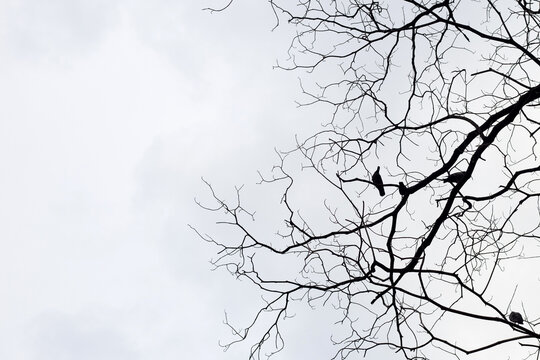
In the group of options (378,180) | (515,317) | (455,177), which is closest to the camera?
(455,177)

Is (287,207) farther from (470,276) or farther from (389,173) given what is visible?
(470,276)

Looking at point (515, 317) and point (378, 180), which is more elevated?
point (378, 180)

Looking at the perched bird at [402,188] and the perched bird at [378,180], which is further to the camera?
the perched bird at [378,180]

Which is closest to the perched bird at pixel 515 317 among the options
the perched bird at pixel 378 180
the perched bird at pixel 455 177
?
the perched bird at pixel 455 177

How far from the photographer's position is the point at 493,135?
432 cm

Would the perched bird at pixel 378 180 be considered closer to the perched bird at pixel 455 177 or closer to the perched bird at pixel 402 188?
the perched bird at pixel 402 188

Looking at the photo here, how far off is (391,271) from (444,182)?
29.2 inches

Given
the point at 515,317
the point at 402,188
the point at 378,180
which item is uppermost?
the point at 378,180

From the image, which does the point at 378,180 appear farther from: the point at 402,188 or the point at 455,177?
the point at 455,177

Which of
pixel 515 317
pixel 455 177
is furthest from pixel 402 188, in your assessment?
pixel 515 317

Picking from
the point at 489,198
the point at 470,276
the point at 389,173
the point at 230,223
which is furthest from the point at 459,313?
the point at 230,223

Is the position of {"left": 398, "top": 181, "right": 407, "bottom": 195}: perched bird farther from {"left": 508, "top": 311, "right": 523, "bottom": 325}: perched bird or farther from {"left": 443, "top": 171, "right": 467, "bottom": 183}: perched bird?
{"left": 508, "top": 311, "right": 523, "bottom": 325}: perched bird

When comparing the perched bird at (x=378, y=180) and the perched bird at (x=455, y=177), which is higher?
the perched bird at (x=378, y=180)

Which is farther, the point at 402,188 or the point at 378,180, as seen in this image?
the point at 378,180
